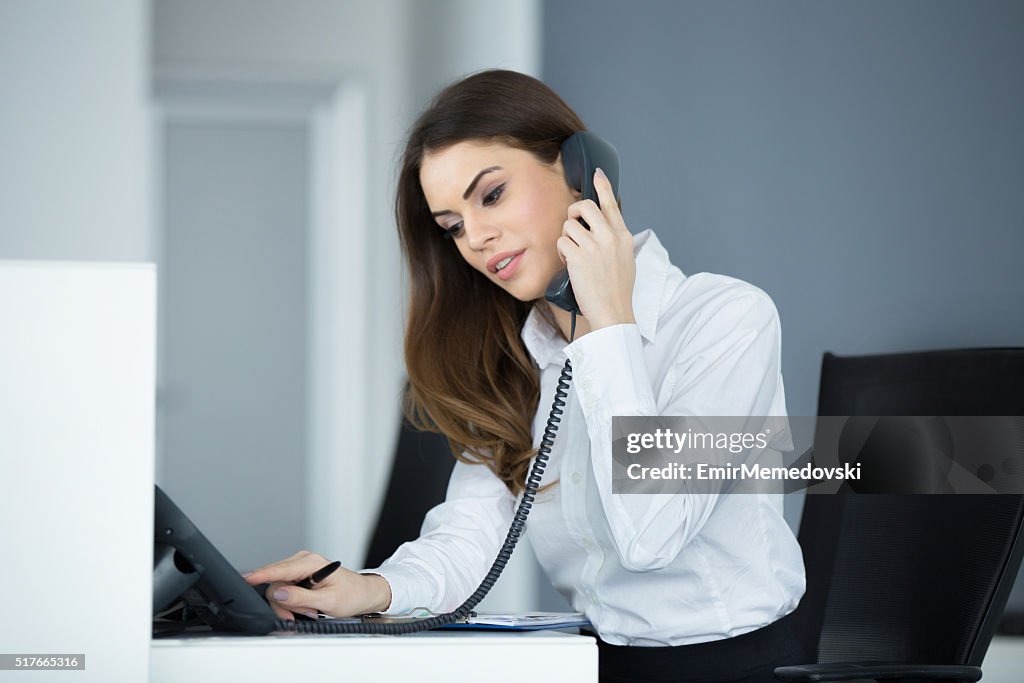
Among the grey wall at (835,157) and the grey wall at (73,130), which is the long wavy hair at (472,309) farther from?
the grey wall at (73,130)

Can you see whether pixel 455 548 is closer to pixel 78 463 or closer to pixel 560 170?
pixel 560 170

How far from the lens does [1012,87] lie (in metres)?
1.79

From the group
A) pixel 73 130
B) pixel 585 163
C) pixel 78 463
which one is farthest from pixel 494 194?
pixel 73 130

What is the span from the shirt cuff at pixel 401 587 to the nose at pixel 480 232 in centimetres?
43

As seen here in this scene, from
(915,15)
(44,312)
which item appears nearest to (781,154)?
(915,15)

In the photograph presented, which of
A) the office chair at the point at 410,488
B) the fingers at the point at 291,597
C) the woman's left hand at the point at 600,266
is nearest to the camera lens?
the fingers at the point at 291,597

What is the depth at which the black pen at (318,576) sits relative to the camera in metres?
1.03

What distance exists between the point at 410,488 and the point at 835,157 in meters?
1.00

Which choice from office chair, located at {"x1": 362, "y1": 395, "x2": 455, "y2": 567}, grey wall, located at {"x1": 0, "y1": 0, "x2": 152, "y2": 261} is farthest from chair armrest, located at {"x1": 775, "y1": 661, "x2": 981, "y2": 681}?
grey wall, located at {"x1": 0, "y1": 0, "x2": 152, "y2": 261}

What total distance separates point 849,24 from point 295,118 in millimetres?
3160

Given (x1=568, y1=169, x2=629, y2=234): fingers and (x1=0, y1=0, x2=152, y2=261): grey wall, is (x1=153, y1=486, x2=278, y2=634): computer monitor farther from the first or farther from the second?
(x1=0, y1=0, x2=152, y2=261): grey wall

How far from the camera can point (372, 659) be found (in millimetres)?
795

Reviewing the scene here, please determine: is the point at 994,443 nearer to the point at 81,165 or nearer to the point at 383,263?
the point at 81,165

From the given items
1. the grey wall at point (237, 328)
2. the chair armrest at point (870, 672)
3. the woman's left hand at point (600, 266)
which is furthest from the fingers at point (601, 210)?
the grey wall at point (237, 328)
